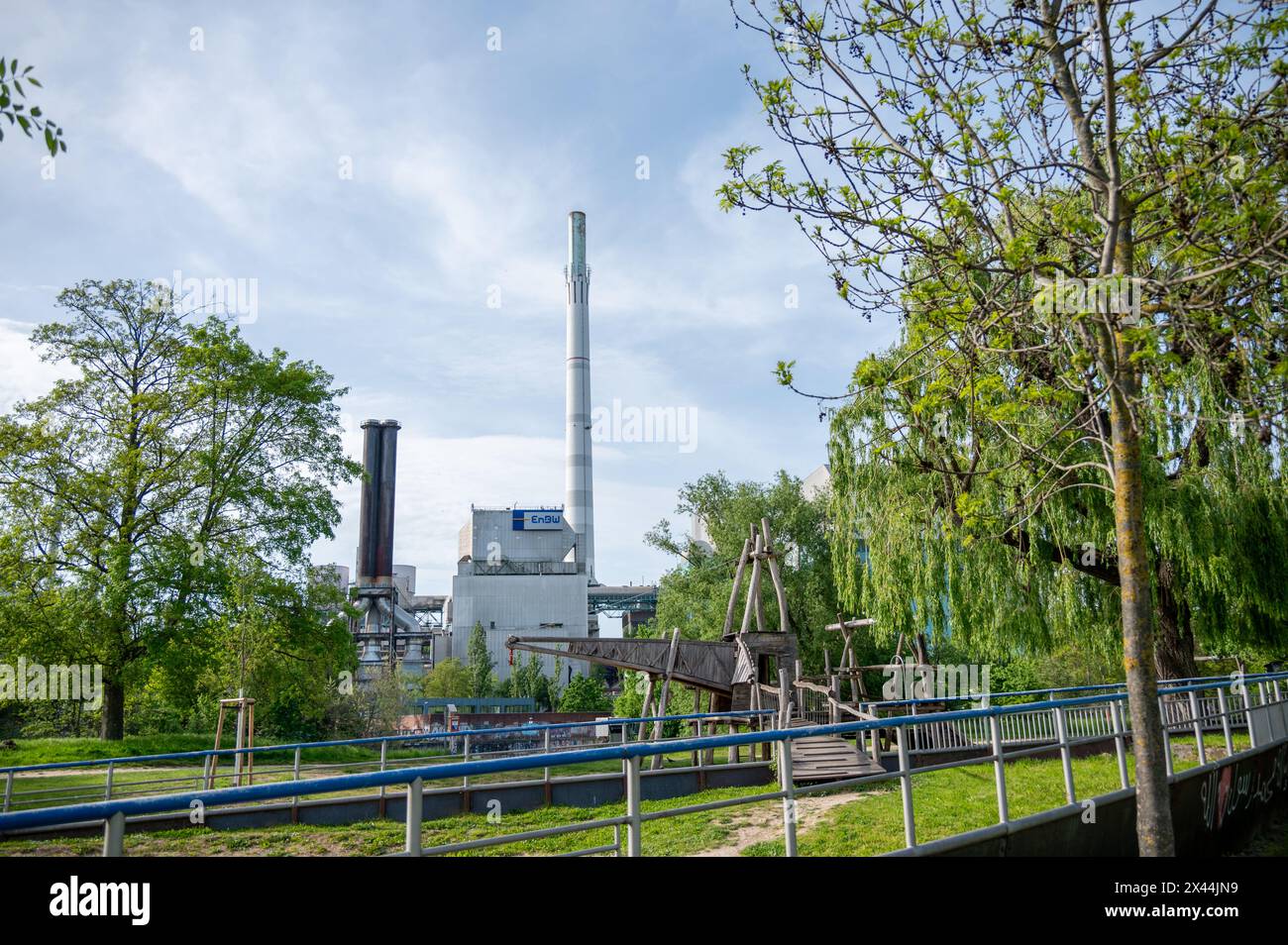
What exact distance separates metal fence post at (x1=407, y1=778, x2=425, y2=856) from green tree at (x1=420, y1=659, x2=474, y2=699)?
212 ft

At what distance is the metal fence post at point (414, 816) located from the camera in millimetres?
4137

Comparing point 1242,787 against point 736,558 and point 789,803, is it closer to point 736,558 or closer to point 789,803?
point 789,803

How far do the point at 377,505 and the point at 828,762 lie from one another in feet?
199

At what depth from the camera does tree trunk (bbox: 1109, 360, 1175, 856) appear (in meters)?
5.97

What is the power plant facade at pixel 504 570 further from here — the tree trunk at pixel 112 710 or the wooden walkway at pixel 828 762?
the wooden walkway at pixel 828 762

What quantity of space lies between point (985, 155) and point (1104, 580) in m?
13.2

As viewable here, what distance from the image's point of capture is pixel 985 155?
689 centimetres

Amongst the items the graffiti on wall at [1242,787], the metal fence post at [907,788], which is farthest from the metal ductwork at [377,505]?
the metal fence post at [907,788]

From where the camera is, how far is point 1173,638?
17.2 meters

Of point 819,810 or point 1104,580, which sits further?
point 1104,580
